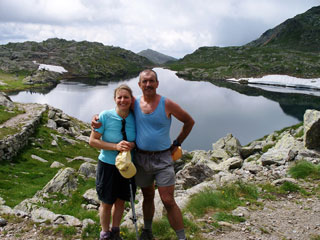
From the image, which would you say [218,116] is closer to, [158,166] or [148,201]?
[148,201]

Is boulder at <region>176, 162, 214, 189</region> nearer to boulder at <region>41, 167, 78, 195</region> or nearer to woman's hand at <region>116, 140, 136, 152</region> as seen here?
boulder at <region>41, 167, 78, 195</region>

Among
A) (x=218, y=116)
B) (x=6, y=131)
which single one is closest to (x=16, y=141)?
(x=6, y=131)

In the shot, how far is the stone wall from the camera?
18250 mm

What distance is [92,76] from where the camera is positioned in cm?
17575

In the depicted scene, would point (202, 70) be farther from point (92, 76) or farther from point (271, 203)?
point (271, 203)

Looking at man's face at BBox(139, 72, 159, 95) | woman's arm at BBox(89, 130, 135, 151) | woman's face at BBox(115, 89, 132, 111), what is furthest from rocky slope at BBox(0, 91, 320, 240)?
man's face at BBox(139, 72, 159, 95)

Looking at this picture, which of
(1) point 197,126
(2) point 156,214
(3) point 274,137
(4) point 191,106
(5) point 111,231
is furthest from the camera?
(4) point 191,106

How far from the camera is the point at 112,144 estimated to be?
18.0ft

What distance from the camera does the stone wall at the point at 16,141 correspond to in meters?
18.2

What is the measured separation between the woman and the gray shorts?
43 cm

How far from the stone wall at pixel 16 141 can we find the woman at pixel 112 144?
606 inches

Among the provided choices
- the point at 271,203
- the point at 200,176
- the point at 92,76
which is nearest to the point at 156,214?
the point at 271,203

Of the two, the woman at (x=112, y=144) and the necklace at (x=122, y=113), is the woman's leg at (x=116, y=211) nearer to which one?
the woman at (x=112, y=144)

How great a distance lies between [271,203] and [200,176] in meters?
5.61
